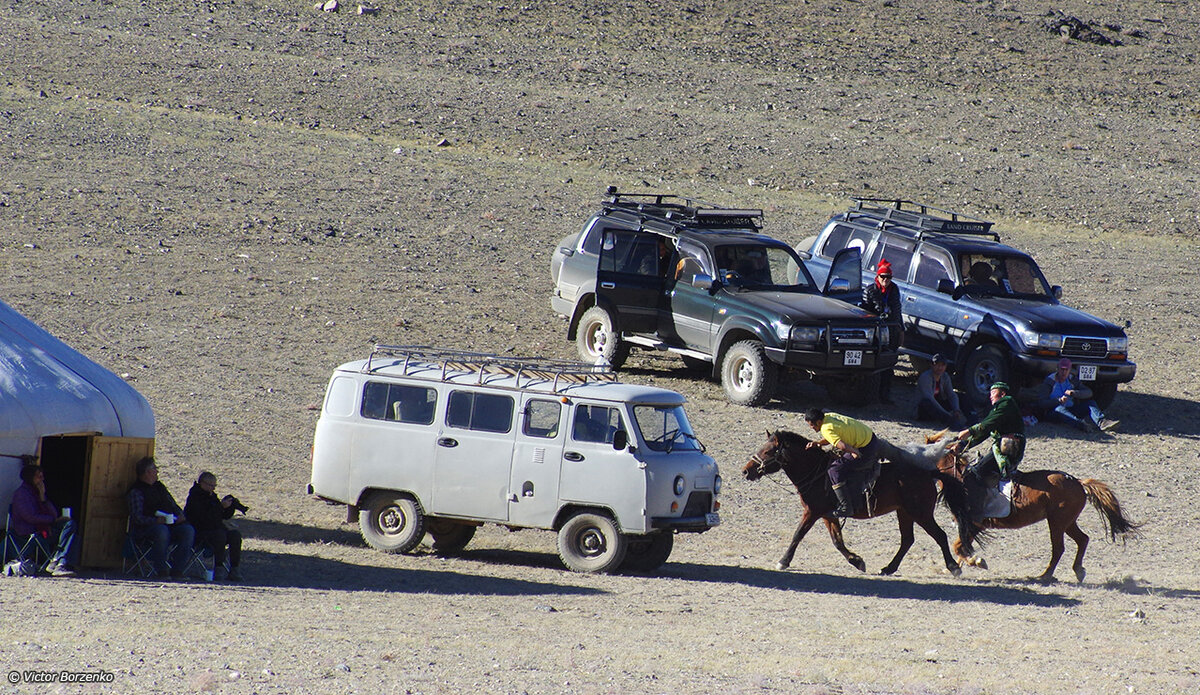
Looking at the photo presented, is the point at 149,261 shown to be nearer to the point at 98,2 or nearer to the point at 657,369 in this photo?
the point at 657,369

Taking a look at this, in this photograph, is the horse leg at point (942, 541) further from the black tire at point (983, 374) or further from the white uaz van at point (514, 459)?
the black tire at point (983, 374)

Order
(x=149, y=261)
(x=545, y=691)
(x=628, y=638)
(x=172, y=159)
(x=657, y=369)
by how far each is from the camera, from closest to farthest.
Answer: (x=545, y=691)
(x=628, y=638)
(x=657, y=369)
(x=149, y=261)
(x=172, y=159)

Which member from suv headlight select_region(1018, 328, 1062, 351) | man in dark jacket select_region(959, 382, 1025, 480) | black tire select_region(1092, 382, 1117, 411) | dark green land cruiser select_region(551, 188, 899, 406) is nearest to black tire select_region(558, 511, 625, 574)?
man in dark jacket select_region(959, 382, 1025, 480)

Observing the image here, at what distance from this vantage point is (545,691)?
8383 mm

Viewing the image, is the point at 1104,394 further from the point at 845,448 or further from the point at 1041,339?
the point at 845,448

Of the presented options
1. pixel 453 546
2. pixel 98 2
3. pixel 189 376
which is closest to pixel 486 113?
pixel 98 2

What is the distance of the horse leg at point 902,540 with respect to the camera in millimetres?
13203

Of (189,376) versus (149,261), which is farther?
(149,261)

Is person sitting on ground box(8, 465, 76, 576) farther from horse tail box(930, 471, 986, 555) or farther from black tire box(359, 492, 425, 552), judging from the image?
horse tail box(930, 471, 986, 555)

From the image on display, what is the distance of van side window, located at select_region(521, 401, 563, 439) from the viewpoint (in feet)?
41.0

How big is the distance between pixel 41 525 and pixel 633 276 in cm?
964

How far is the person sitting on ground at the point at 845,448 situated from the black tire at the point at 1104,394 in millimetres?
7022

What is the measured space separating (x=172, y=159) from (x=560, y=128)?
9.18 metres

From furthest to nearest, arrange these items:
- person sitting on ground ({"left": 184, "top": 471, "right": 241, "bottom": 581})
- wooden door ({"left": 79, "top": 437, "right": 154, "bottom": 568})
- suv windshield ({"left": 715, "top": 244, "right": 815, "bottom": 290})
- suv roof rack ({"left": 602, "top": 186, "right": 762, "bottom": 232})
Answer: suv roof rack ({"left": 602, "top": 186, "right": 762, "bottom": 232}) → suv windshield ({"left": 715, "top": 244, "right": 815, "bottom": 290}) → wooden door ({"left": 79, "top": 437, "right": 154, "bottom": 568}) → person sitting on ground ({"left": 184, "top": 471, "right": 241, "bottom": 581})
